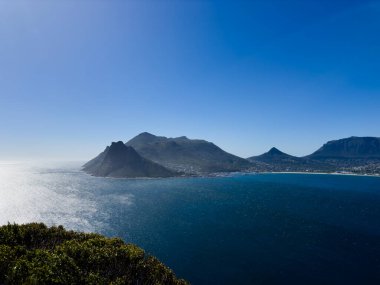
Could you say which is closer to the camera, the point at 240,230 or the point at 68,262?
the point at 68,262

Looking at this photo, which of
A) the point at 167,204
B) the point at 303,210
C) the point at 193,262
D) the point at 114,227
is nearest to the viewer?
the point at 193,262

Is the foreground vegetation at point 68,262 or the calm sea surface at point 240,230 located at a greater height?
the foreground vegetation at point 68,262

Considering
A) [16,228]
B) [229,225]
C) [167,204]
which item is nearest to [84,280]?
[16,228]

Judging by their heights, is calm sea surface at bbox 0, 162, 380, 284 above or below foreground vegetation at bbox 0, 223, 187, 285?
below

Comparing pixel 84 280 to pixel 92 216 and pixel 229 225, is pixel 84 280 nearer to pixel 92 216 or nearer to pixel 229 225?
pixel 229 225

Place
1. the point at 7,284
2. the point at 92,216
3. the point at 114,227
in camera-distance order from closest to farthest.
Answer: the point at 7,284, the point at 114,227, the point at 92,216
